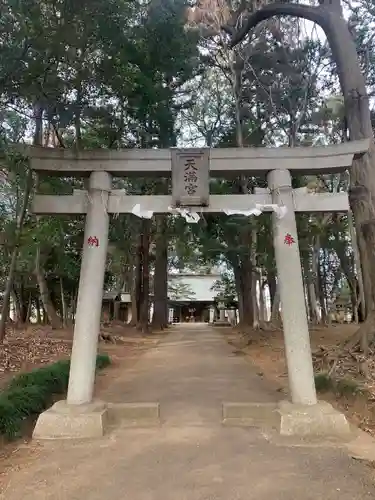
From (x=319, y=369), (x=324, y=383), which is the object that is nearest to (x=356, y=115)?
(x=319, y=369)

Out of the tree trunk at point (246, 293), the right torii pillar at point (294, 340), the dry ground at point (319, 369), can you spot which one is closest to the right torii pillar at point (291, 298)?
the right torii pillar at point (294, 340)

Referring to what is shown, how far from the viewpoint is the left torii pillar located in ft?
19.0

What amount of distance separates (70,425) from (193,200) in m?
3.40

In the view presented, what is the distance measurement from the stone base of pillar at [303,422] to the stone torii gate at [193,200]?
13.3 inches

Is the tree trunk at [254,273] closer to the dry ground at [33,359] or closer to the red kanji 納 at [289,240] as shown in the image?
the dry ground at [33,359]

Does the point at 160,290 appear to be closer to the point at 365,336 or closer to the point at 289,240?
the point at 365,336

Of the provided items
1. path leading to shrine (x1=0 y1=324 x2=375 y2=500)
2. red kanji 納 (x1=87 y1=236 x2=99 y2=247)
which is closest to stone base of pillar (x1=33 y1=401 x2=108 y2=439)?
path leading to shrine (x1=0 y1=324 x2=375 y2=500)

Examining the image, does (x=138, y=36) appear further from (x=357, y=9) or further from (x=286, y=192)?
(x=357, y=9)

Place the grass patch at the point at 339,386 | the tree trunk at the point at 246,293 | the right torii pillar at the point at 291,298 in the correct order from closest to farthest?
1. the right torii pillar at the point at 291,298
2. the grass patch at the point at 339,386
3. the tree trunk at the point at 246,293

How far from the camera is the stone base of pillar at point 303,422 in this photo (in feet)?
18.7

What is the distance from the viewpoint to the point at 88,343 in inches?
251

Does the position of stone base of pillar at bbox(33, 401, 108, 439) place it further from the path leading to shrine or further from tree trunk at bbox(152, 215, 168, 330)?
tree trunk at bbox(152, 215, 168, 330)

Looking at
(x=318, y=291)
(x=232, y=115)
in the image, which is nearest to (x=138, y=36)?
(x=232, y=115)

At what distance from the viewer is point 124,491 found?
4.07 meters
